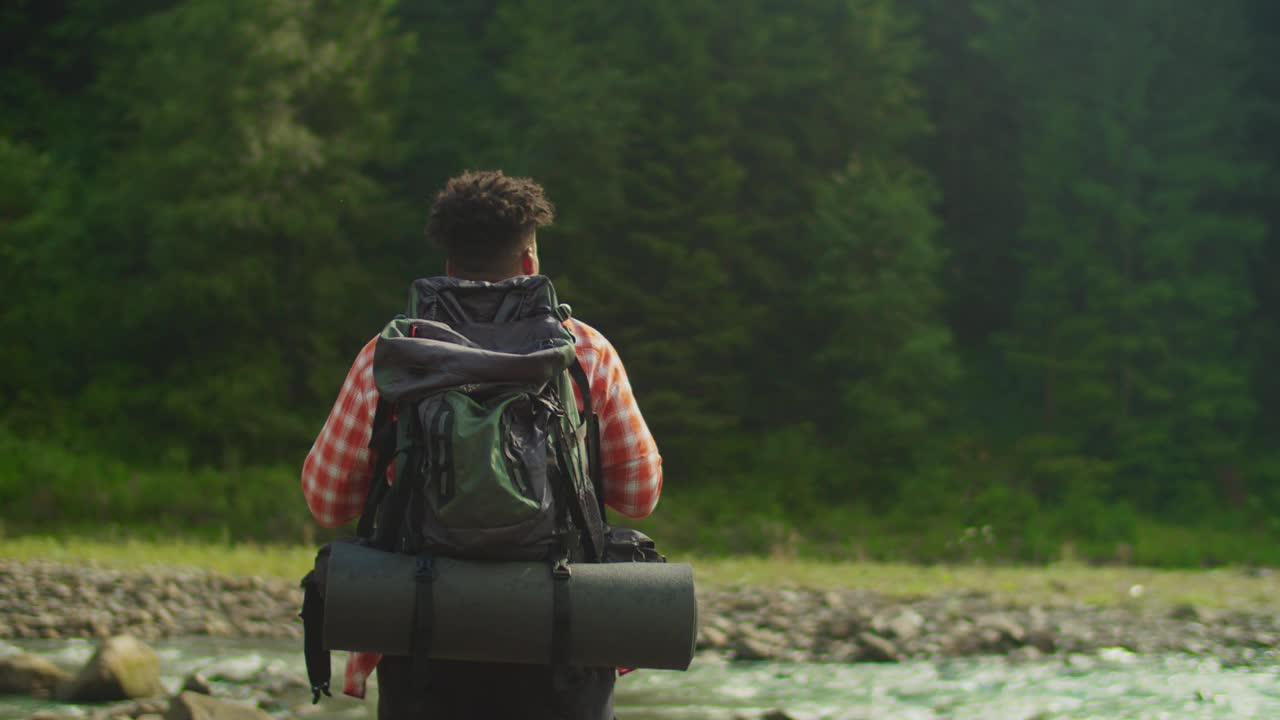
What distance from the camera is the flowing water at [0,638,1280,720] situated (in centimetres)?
880

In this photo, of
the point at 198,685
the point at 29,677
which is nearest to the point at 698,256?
the point at 198,685

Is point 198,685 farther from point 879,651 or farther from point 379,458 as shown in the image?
point 379,458

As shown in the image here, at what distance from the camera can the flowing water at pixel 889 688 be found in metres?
8.80

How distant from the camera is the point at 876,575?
16.7m

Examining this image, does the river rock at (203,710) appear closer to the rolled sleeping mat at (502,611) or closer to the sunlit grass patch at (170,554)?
the rolled sleeping mat at (502,611)

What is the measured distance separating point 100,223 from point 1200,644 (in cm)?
2067

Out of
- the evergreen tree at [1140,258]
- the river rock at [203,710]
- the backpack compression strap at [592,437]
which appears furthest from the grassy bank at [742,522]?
the backpack compression strap at [592,437]

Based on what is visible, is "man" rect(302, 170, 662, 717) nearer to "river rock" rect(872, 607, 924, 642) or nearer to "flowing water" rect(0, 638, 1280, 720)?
"flowing water" rect(0, 638, 1280, 720)

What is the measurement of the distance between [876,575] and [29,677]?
33.7 feet

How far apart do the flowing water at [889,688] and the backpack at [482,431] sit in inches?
225

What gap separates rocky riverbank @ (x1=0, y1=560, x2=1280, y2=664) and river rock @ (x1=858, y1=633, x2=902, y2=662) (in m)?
0.01

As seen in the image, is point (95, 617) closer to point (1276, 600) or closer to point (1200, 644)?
point (1200, 644)

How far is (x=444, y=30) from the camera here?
97.3 ft

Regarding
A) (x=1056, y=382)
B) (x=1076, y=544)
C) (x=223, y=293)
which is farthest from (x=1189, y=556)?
(x=223, y=293)
